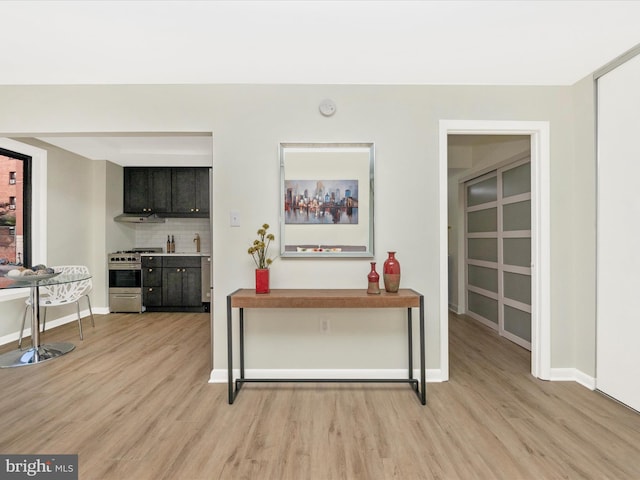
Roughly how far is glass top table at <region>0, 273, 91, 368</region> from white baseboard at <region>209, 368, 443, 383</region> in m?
1.86

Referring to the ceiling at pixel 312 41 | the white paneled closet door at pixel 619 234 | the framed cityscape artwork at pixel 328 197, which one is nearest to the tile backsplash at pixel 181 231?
the ceiling at pixel 312 41

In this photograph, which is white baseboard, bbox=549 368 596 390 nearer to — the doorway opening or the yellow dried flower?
the doorway opening

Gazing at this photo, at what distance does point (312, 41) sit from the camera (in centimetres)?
208

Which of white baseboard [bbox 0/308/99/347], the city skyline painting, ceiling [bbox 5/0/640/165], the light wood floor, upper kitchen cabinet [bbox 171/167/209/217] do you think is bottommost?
the light wood floor

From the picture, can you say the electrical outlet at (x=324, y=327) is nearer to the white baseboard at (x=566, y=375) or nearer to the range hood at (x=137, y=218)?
the white baseboard at (x=566, y=375)

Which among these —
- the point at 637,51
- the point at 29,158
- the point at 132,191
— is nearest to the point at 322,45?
the point at 637,51

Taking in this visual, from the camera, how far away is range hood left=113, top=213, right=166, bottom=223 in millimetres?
5047

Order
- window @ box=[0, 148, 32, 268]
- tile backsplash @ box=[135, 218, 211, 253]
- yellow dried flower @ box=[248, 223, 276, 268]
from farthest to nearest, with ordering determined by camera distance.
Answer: tile backsplash @ box=[135, 218, 211, 253]
window @ box=[0, 148, 32, 268]
yellow dried flower @ box=[248, 223, 276, 268]

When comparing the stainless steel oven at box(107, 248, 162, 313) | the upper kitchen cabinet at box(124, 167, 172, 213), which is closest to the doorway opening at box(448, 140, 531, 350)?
the upper kitchen cabinet at box(124, 167, 172, 213)

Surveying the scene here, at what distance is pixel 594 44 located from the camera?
2.11 meters

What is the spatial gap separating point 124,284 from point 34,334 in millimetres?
1853

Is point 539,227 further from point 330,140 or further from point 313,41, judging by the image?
point 313,41

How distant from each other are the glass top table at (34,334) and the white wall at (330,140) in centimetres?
135

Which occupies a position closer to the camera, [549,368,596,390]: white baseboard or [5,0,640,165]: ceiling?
[5,0,640,165]: ceiling
